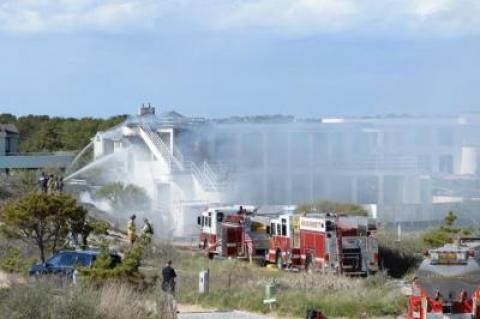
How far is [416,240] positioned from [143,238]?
1141cm

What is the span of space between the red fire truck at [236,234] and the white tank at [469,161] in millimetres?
24746

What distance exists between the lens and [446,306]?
20656 mm

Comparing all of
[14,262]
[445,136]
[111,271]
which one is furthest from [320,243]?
[445,136]

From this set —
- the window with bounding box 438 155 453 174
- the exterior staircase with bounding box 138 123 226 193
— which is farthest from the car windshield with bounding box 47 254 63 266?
the window with bounding box 438 155 453 174

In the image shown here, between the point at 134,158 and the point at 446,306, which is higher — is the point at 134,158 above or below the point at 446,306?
above

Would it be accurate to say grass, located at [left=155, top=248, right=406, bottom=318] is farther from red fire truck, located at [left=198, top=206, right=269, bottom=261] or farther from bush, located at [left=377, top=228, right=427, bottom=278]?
red fire truck, located at [left=198, top=206, right=269, bottom=261]

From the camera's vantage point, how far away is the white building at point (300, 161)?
64312 millimetres

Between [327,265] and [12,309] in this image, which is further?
[327,265]

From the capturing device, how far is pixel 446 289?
20.9 metres

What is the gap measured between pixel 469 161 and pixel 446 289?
44692 millimetres

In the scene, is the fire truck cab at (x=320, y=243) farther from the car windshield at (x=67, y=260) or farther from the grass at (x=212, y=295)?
the car windshield at (x=67, y=260)

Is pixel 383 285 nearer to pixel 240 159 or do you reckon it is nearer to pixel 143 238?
pixel 143 238

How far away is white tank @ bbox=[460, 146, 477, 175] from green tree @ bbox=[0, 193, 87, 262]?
111 feet

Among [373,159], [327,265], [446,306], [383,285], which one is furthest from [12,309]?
[373,159]
